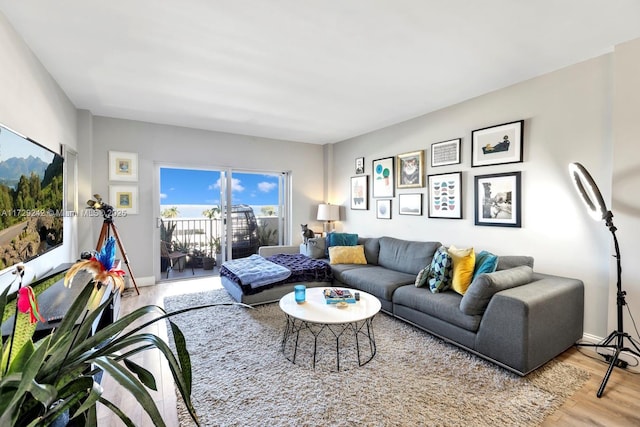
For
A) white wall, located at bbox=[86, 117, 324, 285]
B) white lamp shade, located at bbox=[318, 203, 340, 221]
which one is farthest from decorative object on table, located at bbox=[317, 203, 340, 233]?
white wall, located at bbox=[86, 117, 324, 285]

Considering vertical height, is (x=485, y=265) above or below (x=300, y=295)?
above

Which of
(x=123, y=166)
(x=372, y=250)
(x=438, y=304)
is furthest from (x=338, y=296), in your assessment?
(x=123, y=166)

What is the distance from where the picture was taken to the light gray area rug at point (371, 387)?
1.79 meters

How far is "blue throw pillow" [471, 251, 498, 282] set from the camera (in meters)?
2.79

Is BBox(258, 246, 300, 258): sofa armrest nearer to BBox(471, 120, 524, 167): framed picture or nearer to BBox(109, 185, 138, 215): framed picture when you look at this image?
BBox(109, 185, 138, 215): framed picture

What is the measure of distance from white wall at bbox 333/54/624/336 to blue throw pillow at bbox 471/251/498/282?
50 centimetres

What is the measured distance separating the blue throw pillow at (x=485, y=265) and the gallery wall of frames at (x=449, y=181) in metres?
0.56

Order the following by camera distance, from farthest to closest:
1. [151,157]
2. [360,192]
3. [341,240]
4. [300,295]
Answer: [360,192] → [341,240] → [151,157] → [300,295]

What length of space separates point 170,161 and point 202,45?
2.80 metres

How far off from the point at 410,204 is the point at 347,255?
1.19 meters

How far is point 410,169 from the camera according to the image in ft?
14.2

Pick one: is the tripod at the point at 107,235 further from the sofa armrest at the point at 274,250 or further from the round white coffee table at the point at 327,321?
the round white coffee table at the point at 327,321

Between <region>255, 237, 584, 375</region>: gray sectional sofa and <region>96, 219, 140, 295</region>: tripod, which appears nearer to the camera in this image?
<region>255, 237, 584, 375</region>: gray sectional sofa

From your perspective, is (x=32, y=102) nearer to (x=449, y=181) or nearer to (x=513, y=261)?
(x=449, y=181)
